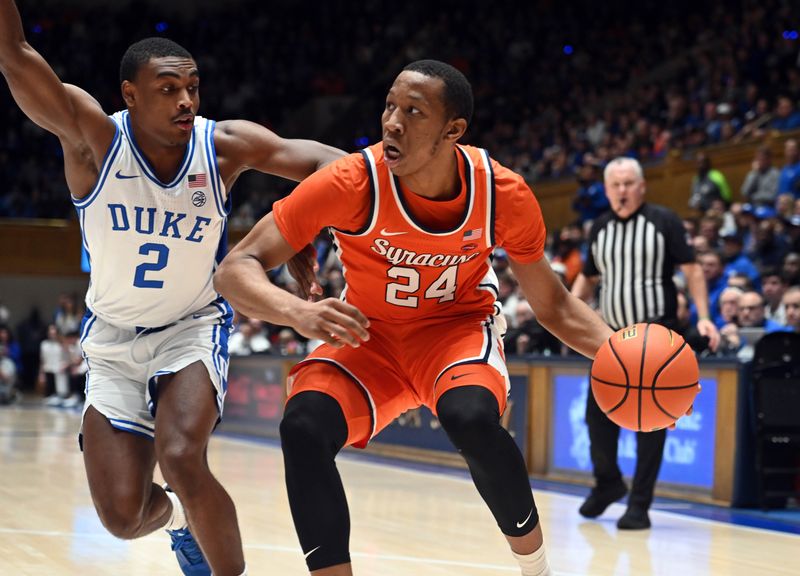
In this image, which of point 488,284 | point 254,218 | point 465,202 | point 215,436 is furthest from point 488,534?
point 254,218

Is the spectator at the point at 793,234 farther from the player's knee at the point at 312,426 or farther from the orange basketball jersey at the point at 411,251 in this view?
the player's knee at the point at 312,426

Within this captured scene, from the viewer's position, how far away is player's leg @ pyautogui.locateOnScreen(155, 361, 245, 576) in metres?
3.85

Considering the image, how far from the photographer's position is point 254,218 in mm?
22094

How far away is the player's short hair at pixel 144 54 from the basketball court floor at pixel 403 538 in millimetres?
2292

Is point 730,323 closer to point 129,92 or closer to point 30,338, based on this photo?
point 129,92

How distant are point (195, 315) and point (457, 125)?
131 cm

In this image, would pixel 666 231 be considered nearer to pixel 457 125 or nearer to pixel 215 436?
pixel 457 125

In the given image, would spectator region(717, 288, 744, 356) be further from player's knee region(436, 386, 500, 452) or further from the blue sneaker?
player's knee region(436, 386, 500, 452)

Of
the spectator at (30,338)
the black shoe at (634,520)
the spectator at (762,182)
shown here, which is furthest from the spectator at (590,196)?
the spectator at (30,338)

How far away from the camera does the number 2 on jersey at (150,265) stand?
417 centimetres

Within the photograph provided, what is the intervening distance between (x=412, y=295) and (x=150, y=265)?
3.32ft

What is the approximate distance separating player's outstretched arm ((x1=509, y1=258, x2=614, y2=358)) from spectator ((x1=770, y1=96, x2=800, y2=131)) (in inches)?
401

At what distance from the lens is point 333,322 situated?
311 cm

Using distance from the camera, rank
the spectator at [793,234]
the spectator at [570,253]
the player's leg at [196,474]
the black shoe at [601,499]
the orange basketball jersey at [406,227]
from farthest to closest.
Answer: the spectator at [570,253]
the spectator at [793,234]
the black shoe at [601,499]
the player's leg at [196,474]
the orange basketball jersey at [406,227]
